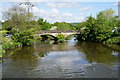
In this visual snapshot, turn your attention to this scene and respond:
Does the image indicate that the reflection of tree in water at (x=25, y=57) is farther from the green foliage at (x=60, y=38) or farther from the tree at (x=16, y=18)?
the green foliage at (x=60, y=38)

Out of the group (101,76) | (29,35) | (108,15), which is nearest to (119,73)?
(101,76)

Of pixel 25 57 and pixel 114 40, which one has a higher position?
pixel 114 40

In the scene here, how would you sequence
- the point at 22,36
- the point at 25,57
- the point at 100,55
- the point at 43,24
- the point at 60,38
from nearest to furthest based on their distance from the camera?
the point at 25,57 → the point at 100,55 → the point at 22,36 → the point at 60,38 → the point at 43,24

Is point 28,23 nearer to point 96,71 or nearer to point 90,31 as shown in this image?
point 90,31

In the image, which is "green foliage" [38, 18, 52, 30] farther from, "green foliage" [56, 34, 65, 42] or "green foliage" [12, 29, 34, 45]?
"green foliage" [12, 29, 34, 45]

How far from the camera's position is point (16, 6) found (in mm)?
26250

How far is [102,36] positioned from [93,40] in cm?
379

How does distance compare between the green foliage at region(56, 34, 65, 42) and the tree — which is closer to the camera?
the tree

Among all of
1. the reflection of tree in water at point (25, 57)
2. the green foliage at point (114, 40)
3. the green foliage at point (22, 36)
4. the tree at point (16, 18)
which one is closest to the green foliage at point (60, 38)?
the tree at point (16, 18)

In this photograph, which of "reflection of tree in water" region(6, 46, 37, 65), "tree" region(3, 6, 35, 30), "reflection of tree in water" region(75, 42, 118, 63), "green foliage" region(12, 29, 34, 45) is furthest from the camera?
"tree" region(3, 6, 35, 30)

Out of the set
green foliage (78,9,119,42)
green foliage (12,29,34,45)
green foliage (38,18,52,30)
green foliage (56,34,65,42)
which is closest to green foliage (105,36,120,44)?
green foliage (78,9,119,42)

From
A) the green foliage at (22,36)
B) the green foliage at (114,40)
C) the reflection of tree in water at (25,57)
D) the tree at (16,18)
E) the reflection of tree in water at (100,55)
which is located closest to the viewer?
the reflection of tree in water at (100,55)

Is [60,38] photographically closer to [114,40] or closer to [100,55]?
[114,40]

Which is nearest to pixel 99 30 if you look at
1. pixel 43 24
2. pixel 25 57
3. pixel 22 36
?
pixel 22 36
